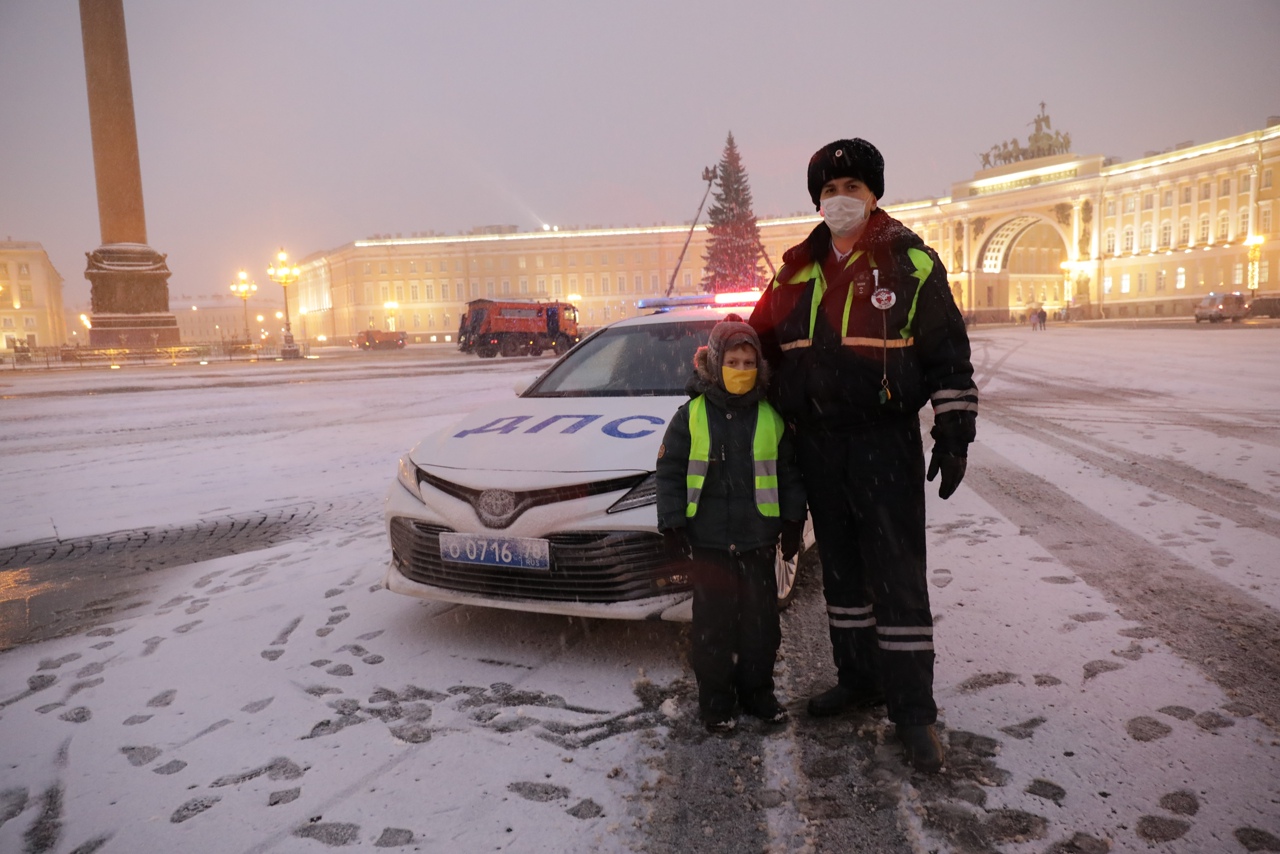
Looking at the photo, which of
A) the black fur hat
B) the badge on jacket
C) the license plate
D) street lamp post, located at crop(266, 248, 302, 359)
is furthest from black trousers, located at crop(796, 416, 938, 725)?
street lamp post, located at crop(266, 248, 302, 359)

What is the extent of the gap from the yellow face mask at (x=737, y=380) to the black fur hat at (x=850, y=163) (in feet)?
2.01

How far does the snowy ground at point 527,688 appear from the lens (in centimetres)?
223

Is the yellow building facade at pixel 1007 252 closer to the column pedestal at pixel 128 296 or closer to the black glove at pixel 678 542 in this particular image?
the column pedestal at pixel 128 296

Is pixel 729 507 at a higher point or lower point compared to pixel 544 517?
higher

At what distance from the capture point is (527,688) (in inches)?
120

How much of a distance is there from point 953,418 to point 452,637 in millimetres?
2415

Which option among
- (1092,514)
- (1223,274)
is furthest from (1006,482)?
(1223,274)

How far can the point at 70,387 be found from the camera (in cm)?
2064

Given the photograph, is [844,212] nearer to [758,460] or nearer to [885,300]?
[885,300]

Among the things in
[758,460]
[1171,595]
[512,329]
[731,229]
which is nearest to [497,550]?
[758,460]

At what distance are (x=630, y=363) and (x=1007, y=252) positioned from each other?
9392 cm

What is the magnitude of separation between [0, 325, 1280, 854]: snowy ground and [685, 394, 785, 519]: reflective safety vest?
0.82m

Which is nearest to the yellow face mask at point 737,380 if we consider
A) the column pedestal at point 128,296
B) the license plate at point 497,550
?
the license plate at point 497,550

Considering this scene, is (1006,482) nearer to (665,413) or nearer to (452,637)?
(665,413)
